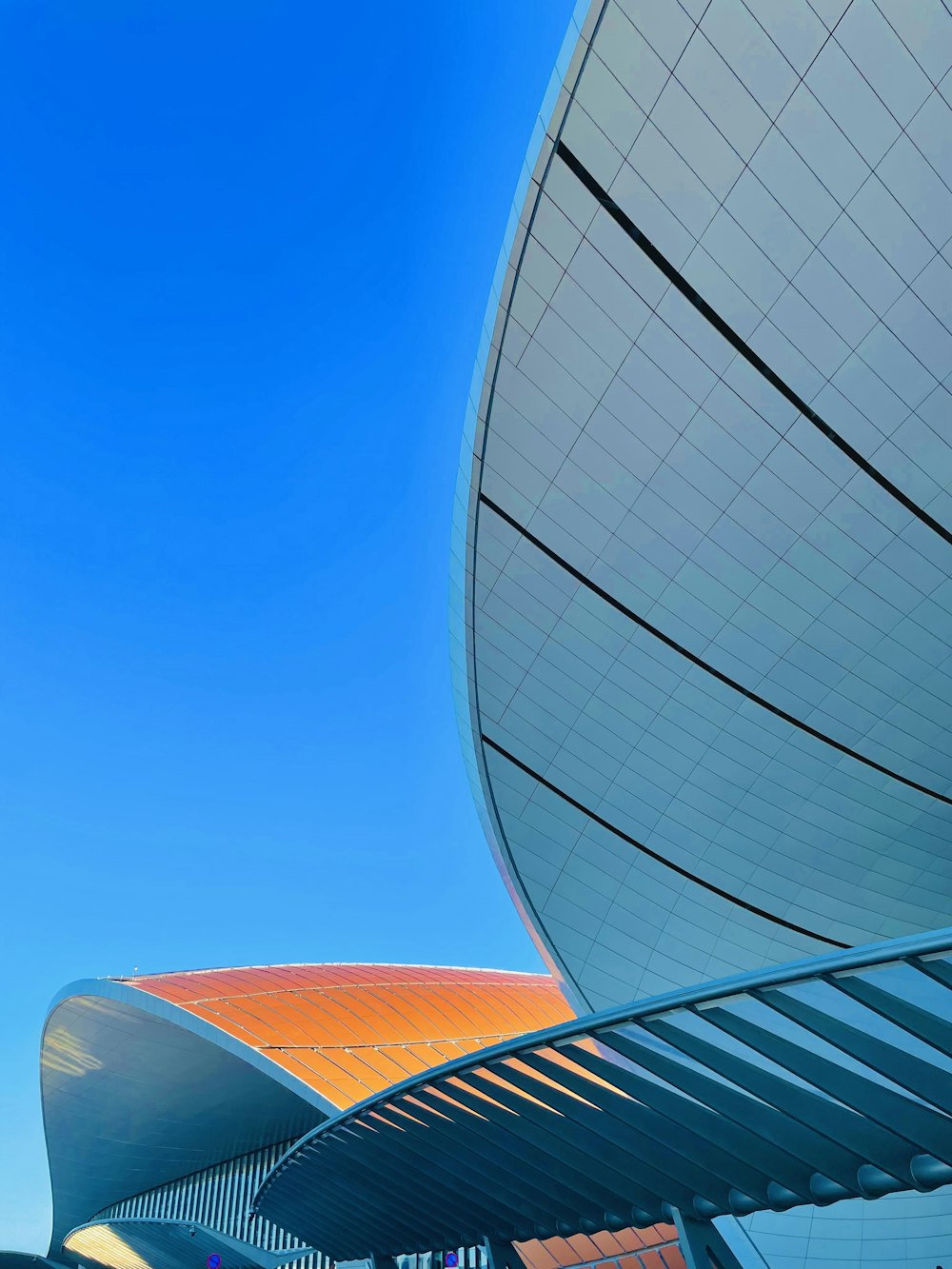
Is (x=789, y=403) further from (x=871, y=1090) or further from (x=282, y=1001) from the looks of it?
(x=282, y=1001)

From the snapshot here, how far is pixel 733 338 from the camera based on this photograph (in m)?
9.38

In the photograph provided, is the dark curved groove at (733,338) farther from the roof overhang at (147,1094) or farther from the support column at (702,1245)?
the roof overhang at (147,1094)

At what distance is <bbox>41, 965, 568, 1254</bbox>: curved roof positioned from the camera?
26.0 metres

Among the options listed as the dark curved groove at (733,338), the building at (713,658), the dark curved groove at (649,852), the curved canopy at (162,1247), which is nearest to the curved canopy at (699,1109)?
the building at (713,658)

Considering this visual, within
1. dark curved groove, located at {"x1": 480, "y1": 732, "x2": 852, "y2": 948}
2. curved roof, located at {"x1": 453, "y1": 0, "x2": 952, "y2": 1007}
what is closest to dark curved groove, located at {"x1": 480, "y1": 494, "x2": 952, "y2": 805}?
curved roof, located at {"x1": 453, "y1": 0, "x2": 952, "y2": 1007}

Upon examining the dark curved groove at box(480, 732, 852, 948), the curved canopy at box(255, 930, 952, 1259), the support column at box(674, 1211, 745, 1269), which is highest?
the dark curved groove at box(480, 732, 852, 948)

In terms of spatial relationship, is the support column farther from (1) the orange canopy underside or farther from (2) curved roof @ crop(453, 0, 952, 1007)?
(1) the orange canopy underside

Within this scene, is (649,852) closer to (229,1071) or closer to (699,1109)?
(699,1109)

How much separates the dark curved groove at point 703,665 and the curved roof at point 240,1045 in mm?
16045

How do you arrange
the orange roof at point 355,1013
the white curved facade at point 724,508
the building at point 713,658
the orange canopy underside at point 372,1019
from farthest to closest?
the orange roof at point 355,1013, the orange canopy underside at point 372,1019, the white curved facade at point 724,508, the building at point 713,658

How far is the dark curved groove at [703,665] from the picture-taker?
11.3 m

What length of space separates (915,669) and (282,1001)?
23029mm

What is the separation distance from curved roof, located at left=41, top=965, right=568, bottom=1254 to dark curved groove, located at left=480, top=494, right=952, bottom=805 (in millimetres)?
16045

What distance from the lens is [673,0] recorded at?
7.61 m
